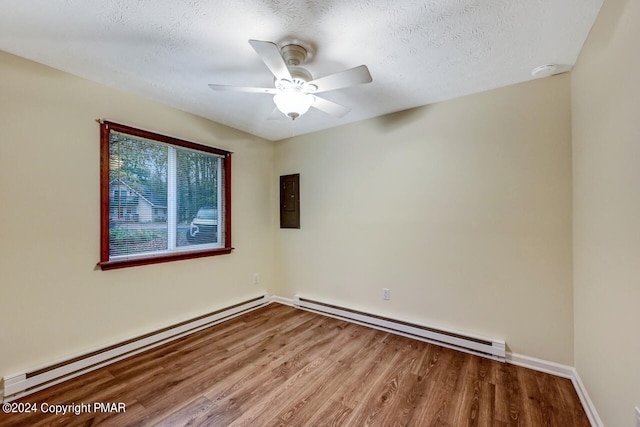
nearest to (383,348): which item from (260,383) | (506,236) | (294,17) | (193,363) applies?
(260,383)

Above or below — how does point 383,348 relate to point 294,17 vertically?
below

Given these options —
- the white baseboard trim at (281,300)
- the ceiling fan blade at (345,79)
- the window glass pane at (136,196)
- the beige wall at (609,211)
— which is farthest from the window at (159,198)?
the beige wall at (609,211)

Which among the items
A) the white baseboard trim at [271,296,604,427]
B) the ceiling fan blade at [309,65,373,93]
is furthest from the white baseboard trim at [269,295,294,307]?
the ceiling fan blade at [309,65,373,93]

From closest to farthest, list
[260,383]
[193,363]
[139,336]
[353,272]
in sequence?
[260,383] < [193,363] < [139,336] < [353,272]

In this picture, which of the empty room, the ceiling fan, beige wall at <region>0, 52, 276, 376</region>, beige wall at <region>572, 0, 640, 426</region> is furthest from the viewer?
beige wall at <region>0, 52, 276, 376</region>

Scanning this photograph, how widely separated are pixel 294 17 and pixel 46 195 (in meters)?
2.13

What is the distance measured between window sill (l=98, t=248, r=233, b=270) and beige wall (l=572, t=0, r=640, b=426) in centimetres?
315

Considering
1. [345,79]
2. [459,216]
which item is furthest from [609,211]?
[345,79]

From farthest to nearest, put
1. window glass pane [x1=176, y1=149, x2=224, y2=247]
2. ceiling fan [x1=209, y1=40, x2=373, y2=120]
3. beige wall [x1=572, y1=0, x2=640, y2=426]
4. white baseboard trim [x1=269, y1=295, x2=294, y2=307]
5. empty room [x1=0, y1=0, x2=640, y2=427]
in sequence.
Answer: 1. white baseboard trim [x1=269, y1=295, x2=294, y2=307]
2. window glass pane [x1=176, y1=149, x2=224, y2=247]
3. ceiling fan [x1=209, y1=40, x2=373, y2=120]
4. empty room [x1=0, y1=0, x2=640, y2=427]
5. beige wall [x1=572, y1=0, x2=640, y2=426]

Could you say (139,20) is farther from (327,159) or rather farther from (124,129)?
(327,159)

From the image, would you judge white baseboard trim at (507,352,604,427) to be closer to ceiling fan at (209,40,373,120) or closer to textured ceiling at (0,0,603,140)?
textured ceiling at (0,0,603,140)

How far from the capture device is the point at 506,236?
2.20 meters

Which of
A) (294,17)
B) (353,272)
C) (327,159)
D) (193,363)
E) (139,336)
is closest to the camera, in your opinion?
(294,17)

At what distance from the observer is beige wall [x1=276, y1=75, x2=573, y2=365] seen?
2.03 m
